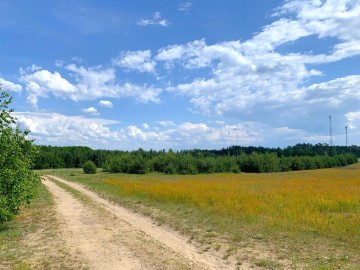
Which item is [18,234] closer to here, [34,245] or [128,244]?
[34,245]

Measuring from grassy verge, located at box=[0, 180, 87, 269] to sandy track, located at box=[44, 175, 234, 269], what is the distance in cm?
42

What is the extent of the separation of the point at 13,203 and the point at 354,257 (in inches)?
484

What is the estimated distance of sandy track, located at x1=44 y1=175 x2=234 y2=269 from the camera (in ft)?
30.9

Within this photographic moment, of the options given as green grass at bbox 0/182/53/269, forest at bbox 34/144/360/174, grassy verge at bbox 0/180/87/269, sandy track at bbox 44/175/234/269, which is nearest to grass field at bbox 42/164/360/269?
sandy track at bbox 44/175/234/269

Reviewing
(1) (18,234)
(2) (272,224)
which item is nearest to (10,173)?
(1) (18,234)

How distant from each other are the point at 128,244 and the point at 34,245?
3.11 m

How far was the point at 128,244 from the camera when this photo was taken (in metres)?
11.4

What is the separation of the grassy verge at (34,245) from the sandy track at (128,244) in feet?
1.38

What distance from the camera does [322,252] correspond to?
10648 mm

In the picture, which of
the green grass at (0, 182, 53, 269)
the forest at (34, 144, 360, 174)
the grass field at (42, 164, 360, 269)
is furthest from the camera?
the forest at (34, 144, 360, 174)

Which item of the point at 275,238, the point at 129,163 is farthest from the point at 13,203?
the point at 129,163

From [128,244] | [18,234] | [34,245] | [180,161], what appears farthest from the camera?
[180,161]

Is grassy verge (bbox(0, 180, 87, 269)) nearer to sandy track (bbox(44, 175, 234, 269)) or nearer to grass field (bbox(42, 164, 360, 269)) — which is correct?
sandy track (bbox(44, 175, 234, 269))

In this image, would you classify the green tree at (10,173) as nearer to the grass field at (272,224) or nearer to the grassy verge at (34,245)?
the grassy verge at (34,245)
